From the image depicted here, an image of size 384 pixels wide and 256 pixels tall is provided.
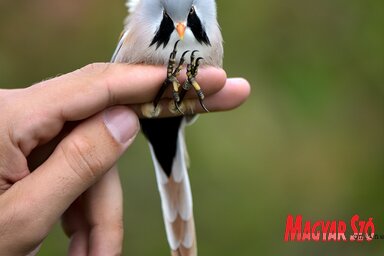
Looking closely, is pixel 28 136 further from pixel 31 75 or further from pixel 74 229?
pixel 31 75

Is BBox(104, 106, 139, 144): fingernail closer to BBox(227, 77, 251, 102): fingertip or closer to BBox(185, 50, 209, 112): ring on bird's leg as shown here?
BBox(185, 50, 209, 112): ring on bird's leg

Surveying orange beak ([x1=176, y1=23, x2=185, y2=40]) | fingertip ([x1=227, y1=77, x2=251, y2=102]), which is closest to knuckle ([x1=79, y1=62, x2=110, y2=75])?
orange beak ([x1=176, y1=23, x2=185, y2=40])

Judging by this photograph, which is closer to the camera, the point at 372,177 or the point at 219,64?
the point at 219,64

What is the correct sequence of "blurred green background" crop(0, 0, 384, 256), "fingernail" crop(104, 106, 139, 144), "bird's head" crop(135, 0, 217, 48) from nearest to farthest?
"fingernail" crop(104, 106, 139, 144)
"bird's head" crop(135, 0, 217, 48)
"blurred green background" crop(0, 0, 384, 256)

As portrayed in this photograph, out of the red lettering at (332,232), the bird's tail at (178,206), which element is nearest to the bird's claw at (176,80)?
the bird's tail at (178,206)

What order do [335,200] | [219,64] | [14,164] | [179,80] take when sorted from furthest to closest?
[335,200] → [219,64] → [179,80] → [14,164]

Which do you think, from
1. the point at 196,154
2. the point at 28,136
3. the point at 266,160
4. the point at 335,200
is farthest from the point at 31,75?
A: the point at 28,136
